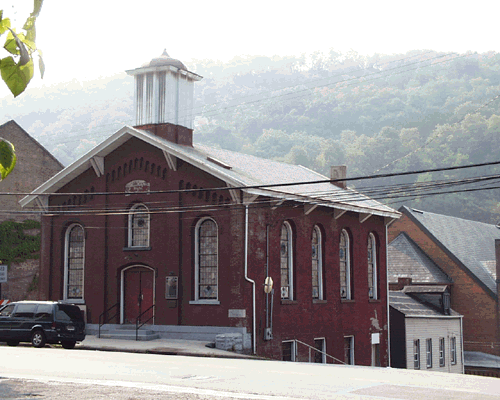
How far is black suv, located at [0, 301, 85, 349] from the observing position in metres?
24.0

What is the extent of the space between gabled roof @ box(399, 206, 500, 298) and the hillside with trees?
899 inches

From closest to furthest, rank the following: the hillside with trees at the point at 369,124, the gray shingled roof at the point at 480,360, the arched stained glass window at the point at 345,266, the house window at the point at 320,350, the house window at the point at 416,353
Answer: the house window at the point at 320,350 < the arched stained glass window at the point at 345,266 < the house window at the point at 416,353 < the gray shingled roof at the point at 480,360 < the hillside with trees at the point at 369,124

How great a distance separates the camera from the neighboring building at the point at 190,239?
26281mm

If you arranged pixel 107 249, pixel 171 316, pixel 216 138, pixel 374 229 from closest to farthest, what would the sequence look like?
pixel 171 316 → pixel 107 249 → pixel 374 229 → pixel 216 138

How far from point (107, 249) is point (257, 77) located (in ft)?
573

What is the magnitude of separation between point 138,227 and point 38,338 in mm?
6578

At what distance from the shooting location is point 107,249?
29031mm

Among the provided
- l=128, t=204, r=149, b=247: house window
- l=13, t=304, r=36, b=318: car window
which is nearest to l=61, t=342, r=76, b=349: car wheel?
l=13, t=304, r=36, b=318: car window

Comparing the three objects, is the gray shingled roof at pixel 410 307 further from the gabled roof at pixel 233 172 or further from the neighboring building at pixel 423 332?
the gabled roof at pixel 233 172

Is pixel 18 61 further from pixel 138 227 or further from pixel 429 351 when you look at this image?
pixel 429 351

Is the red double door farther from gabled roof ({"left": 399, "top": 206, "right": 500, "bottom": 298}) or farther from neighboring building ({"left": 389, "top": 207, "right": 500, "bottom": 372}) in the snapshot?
gabled roof ({"left": 399, "top": 206, "right": 500, "bottom": 298})

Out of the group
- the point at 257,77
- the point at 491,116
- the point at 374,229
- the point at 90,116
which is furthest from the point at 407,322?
the point at 257,77

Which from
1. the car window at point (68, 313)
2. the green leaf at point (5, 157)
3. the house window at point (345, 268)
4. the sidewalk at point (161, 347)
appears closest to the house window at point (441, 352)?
the house window at point (345, 268)

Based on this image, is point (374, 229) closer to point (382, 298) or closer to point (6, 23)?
point (382, 298)
